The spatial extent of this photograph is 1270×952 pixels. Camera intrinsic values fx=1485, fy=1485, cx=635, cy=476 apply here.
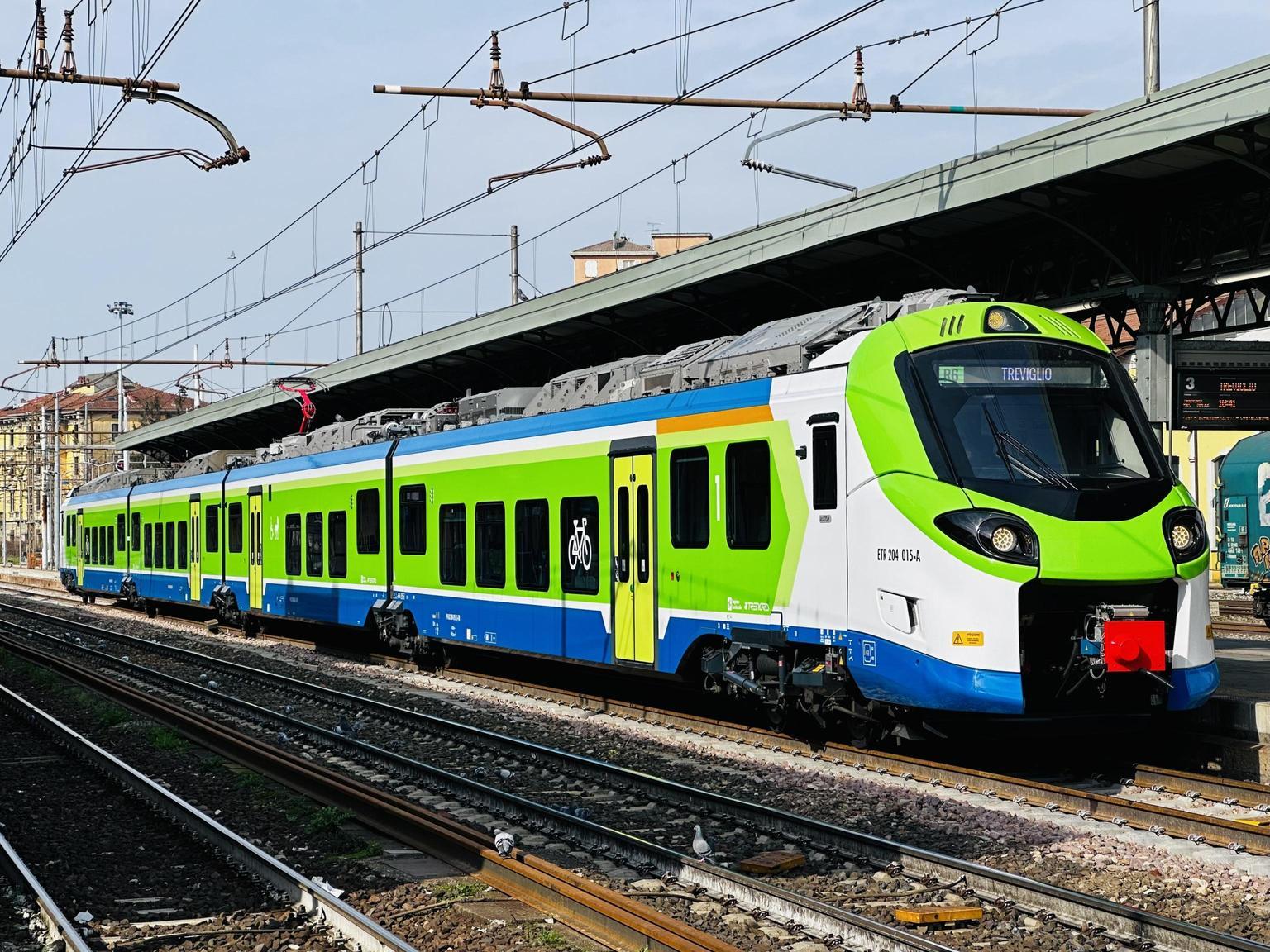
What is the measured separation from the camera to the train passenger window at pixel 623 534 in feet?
47.3

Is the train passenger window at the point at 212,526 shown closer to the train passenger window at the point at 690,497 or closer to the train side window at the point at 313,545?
the train side window at the point at 313,545

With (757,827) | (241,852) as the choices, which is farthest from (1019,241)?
(241,852)

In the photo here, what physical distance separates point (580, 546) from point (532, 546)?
1.23 m

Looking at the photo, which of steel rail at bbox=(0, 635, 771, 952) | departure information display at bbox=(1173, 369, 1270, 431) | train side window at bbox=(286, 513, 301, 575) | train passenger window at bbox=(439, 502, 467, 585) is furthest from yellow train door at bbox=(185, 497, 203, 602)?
departure information display at bbox=(1173, 369, 1270, 431)

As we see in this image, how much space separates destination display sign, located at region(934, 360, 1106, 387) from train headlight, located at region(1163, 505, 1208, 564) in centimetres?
122

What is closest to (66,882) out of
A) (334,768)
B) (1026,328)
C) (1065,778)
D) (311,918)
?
(311,918)

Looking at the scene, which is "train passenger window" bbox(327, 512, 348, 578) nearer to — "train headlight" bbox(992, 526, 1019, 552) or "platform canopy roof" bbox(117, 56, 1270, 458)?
"platform canopy roof" bbox(117, 56, 1270, 458)

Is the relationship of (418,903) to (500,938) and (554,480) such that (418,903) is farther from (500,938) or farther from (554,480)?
(554,480)

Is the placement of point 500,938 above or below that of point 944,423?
below

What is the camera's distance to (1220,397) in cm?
1681

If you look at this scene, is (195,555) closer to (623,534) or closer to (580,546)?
(580,546)

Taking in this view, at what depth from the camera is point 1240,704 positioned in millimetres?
11336

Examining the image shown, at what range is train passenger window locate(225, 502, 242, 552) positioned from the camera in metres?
27.6

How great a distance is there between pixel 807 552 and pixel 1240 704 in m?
3.47
